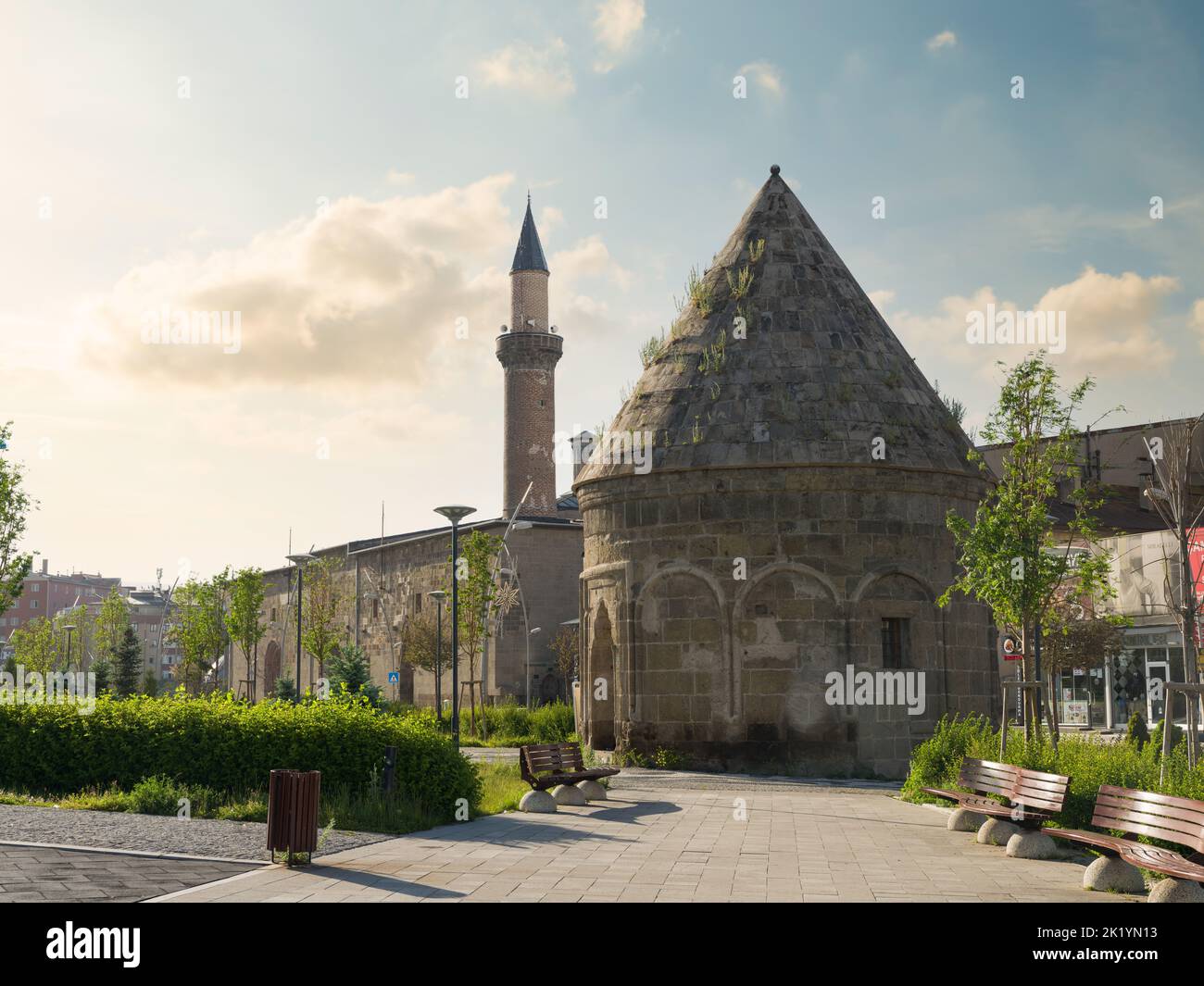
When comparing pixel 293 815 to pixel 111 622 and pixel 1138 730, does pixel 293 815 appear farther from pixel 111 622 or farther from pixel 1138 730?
pixel 111 622

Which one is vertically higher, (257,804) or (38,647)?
(38,647)

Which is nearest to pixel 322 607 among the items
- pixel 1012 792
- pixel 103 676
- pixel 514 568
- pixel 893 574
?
pixel 103 676

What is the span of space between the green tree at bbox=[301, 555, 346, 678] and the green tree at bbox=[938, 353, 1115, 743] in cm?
3415

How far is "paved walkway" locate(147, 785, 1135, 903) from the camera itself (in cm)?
927

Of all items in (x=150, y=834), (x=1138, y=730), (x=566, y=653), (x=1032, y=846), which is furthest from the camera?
(x=566, y=653)

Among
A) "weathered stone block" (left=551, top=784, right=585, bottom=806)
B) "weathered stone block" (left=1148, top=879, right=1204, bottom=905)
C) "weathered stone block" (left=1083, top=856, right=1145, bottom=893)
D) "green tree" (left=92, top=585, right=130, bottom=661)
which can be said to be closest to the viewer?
"weathered stone block" (left=1148, top=879, right=1204, bottom=905)

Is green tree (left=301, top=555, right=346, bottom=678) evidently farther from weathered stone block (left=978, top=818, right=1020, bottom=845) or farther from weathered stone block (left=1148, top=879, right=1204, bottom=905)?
weathered stone block (left=1148, top=879, right=1204, bottom=905)

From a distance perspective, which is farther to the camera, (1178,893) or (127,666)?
(127,666)

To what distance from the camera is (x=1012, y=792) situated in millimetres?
12438

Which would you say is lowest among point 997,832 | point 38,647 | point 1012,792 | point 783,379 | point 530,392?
point 997,832

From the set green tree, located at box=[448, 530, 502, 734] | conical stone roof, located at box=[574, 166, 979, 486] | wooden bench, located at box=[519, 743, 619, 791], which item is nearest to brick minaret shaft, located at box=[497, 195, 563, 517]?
green tree, located at box=[448, 530, 502, 734]

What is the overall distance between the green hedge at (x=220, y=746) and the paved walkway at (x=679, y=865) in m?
1.05

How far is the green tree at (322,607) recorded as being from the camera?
47688mm

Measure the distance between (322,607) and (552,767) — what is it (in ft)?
112
